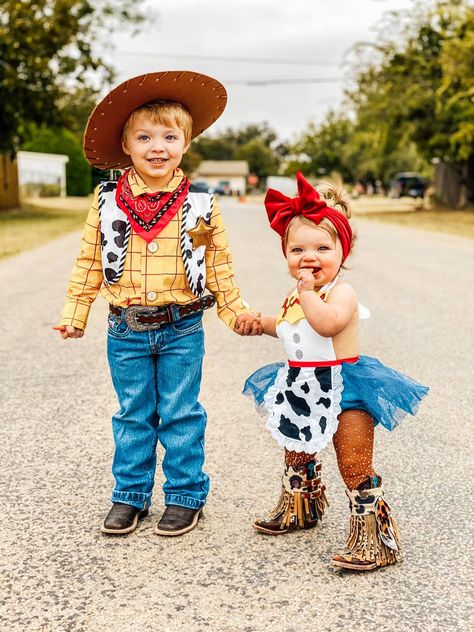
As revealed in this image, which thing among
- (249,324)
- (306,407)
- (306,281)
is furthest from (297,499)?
(306,281)

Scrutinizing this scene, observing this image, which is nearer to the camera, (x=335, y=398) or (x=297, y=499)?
(x=335, y=398)

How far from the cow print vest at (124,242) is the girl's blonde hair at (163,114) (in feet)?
0.91

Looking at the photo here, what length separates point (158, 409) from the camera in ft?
10.2

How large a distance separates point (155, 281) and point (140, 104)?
2.08 ft

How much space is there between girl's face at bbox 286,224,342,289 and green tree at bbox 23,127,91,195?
→ 49760 mm

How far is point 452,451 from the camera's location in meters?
3.94

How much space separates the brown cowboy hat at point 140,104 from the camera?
2.89m

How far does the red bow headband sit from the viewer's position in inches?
103

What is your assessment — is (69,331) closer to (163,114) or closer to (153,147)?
(153,147)

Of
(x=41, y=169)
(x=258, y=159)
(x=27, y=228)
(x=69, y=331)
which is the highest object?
(x=69, y=331)

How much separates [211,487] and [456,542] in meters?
1.03

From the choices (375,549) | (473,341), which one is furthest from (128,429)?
(473,341)

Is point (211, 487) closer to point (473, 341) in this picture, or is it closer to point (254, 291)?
point (473, 341)

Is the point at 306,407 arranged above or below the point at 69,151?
above
